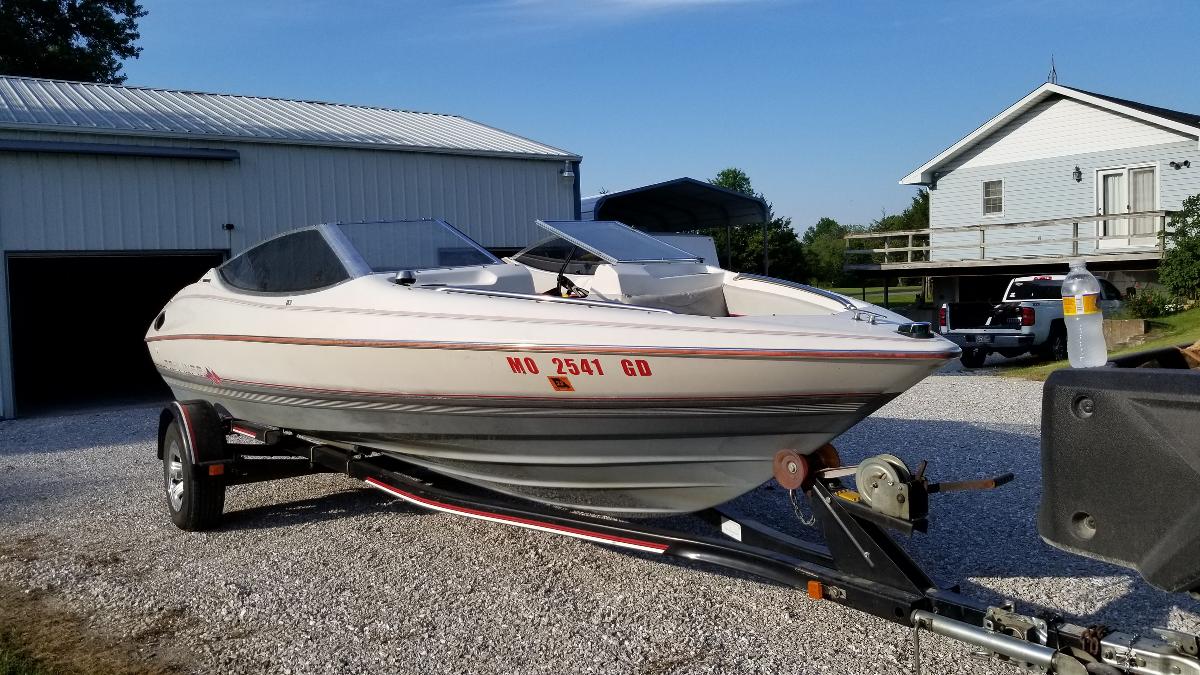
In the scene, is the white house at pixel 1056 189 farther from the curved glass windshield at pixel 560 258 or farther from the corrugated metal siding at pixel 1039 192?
the curved glass windshield at pixel 560 258

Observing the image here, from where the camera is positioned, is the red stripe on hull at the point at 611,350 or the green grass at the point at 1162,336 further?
the green grass at the point at 1162,336

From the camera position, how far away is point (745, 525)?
4.14m

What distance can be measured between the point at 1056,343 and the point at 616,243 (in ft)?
39.8

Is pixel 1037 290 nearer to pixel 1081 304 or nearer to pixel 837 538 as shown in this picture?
pixel 1081 304

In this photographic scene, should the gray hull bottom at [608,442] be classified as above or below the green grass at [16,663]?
above

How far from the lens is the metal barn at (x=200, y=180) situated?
11844 millimetres

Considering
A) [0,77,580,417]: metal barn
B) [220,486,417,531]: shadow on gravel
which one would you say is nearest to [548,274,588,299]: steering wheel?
[220,486,417,531]: shadow on gravel

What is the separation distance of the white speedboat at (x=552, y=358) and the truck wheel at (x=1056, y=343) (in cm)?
1173

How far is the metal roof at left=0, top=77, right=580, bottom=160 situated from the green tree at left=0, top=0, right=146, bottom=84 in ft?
67.8

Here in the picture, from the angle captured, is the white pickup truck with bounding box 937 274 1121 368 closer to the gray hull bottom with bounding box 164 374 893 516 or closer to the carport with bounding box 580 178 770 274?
the carport with bounding box 580 178 770 274

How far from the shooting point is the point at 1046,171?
77.0 ft

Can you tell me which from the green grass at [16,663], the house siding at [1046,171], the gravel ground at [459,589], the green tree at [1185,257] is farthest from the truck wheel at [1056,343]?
the green grass at [16,663]

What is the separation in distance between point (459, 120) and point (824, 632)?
16.7 metres

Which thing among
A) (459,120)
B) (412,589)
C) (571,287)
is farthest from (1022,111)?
(412,589)
